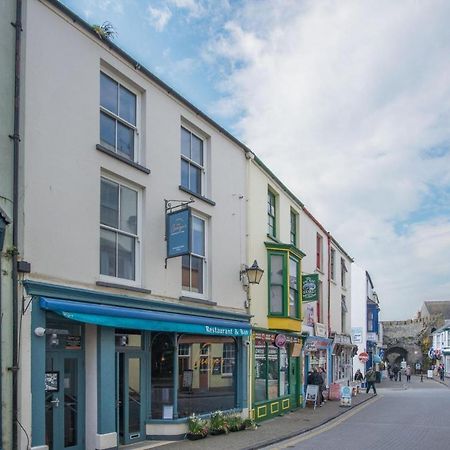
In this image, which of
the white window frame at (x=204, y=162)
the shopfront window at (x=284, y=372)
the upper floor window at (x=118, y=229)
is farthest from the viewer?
the shopfront window at (x=284, y=372)

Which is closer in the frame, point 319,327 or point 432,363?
point 319,327

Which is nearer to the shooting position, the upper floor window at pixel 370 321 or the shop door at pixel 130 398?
the shop door at pixel 130 398

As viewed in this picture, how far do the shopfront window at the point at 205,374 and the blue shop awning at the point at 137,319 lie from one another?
49 cm

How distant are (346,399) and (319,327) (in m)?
3.29

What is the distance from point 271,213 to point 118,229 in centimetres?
941

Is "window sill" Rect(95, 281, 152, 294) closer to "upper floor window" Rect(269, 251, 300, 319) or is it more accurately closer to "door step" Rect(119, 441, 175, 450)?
"door step" Rect(119, 441, 175, 450)

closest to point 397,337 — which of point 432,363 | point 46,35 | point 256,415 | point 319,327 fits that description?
point 432,363

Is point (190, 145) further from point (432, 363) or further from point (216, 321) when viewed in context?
point (432, 363)

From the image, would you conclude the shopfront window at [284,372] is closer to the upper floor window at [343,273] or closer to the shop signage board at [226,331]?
the shop signage board at [226,331]

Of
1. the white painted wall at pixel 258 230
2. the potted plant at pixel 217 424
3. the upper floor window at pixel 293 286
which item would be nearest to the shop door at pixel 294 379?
the upper floor window at pixel 293 286

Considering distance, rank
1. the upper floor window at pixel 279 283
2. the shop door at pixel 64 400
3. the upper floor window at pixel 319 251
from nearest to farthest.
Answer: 1. the shop door at pixel 64 400
2. the upper floor window at pixel 279 283
3. the upper floor window at pixel 319 251

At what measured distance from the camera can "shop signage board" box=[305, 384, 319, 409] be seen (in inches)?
939

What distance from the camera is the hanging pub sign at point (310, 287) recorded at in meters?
22.9

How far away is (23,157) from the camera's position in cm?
1032
